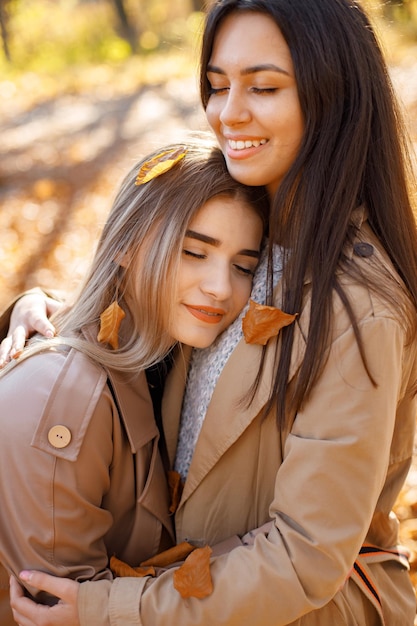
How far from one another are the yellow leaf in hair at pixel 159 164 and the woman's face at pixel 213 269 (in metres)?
0.21

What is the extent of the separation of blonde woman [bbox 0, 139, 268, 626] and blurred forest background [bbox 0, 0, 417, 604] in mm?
462

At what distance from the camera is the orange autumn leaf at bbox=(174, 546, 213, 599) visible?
6.48 feet

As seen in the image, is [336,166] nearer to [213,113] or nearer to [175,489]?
[213,113]

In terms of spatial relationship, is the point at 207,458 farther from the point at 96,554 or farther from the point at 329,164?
the point at 329,164

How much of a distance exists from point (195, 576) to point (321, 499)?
17.6 inches

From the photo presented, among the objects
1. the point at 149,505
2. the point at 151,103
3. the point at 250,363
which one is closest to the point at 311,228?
the point at 250,363

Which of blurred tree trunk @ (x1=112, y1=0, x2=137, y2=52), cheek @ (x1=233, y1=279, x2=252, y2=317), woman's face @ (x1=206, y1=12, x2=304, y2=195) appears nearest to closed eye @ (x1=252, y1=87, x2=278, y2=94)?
woman's face @ (x1=206, y1=12, x2=304, y2=195)

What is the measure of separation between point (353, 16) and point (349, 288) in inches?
33.5

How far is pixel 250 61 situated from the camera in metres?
2.13

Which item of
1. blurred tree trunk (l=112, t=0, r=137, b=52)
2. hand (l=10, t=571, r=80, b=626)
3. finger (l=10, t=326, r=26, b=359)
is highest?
blurred tree trunk (l=112, t=0, r=137, b=52)

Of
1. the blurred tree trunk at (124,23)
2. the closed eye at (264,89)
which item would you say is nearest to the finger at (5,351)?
the closed eye at (264,89)

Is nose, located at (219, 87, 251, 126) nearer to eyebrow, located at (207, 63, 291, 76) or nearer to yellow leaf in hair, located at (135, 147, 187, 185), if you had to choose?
eyebrow, located at (207, 63, 291, 76)

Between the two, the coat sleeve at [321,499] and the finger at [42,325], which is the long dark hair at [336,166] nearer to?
the coat sleeve at [321,499]

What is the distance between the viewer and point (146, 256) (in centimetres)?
237
